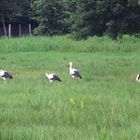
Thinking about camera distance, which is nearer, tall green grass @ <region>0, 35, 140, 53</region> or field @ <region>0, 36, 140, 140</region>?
field @ <region>0, 36, 140, 140</region>

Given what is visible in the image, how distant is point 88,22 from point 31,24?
41102 mm

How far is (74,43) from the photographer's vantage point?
125 feet

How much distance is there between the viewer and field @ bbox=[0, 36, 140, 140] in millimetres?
8945

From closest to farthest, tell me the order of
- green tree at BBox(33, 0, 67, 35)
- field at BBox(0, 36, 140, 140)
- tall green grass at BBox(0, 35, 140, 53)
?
field at BBox(0, 36, 140, 140) < tall green grass at BBox(0, 35, 140, 53) < green tree at BBox(33, 0, 67, 35)

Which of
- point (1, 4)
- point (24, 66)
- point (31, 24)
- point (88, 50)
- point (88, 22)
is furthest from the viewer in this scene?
point (31, 24)

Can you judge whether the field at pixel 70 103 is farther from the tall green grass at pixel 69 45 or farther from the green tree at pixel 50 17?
the green tree at pixel 50 17

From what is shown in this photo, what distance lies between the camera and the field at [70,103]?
895cm

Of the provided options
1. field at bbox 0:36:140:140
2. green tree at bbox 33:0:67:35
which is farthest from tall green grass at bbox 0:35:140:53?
green tree at bbox 33:0:67:35

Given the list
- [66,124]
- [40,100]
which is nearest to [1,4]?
[40,100]

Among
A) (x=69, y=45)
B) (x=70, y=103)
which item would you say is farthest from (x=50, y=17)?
(x=70, y=103)

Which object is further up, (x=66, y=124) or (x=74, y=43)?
(x=66, y=124)

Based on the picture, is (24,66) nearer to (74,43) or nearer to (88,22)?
(88,22)

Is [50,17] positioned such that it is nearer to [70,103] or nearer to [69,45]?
[69,45]

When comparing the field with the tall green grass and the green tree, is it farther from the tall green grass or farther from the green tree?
the green tree
